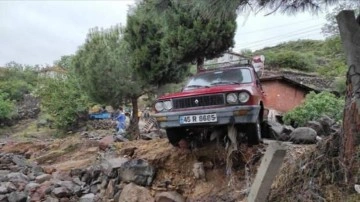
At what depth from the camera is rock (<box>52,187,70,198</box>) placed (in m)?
6.91

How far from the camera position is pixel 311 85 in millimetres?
23250

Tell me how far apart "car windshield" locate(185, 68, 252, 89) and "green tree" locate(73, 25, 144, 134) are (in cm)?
711

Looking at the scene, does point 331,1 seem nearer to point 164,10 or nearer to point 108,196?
point 164,10

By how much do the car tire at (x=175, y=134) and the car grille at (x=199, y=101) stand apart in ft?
1.80

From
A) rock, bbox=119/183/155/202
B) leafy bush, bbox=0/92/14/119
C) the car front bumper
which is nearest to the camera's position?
the car front bumper

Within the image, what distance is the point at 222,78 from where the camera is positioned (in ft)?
23.2

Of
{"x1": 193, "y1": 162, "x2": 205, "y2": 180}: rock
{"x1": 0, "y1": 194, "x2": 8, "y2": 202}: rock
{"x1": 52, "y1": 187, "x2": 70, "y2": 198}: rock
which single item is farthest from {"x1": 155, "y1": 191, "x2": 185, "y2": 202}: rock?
{"x1": 0, "y1": 194, "x2": 8, "y2": 202}: rock

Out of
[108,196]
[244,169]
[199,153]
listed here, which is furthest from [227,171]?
[108,196]

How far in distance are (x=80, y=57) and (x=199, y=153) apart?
11.6 meters

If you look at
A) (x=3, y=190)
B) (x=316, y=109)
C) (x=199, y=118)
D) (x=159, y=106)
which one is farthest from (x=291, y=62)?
(x=3, y=190)

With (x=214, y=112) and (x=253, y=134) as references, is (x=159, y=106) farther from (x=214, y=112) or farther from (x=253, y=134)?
(x=253, y=134)

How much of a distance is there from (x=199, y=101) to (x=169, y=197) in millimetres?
1609

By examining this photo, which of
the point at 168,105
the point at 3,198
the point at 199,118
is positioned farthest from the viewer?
the point at 3,198

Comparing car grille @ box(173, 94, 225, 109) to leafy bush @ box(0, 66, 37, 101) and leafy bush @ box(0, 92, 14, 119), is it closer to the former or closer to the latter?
leafy bush @ box(0, 92, 14, 119)
